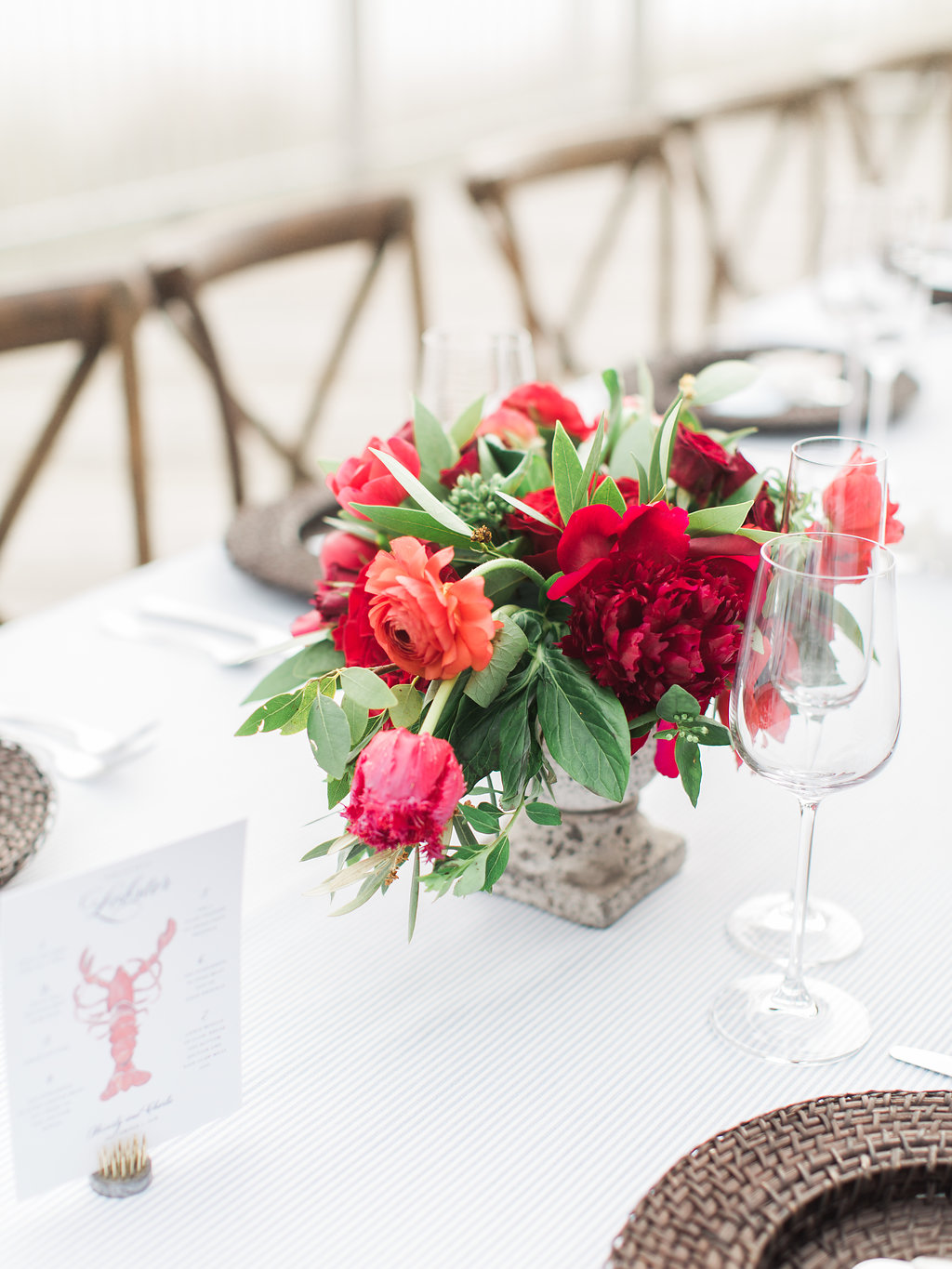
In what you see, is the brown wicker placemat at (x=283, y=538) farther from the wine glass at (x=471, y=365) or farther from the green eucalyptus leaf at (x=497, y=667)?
the green eucalyptus leaf at (x=497, y=667)

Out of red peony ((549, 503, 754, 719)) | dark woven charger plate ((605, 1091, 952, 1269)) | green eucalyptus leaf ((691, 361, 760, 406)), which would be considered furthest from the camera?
green eucalyptus leaf ((691, 361, 760, 406))

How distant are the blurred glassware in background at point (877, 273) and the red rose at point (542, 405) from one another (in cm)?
64

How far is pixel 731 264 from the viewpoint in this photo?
2830 mm

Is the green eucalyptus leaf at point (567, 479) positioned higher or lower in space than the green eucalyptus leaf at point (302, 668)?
higher

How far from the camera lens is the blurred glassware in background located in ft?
4.41

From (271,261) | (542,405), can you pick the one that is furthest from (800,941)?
(271,261)

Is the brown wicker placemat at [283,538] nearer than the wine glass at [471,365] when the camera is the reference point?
No

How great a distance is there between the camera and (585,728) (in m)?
0.63

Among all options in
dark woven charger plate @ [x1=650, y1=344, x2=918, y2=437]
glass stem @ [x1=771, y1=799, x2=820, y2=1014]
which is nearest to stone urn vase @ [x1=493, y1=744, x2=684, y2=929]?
glass stem @ [x1=771, y1=799, x2=820, y2=1014]

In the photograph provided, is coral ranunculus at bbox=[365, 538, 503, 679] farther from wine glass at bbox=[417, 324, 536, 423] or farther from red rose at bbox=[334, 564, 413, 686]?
wine glass at bbox=[417, 324, 536, 423]

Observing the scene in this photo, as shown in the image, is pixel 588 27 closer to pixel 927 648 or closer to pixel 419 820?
pixel 927 648

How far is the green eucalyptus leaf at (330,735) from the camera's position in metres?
0.62

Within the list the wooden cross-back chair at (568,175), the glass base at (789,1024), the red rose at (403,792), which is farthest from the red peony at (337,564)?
the wooden cross-back chair at (568,175)

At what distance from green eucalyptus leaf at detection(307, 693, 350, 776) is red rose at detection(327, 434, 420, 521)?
0.37ft
